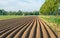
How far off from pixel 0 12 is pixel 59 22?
15583 centimetres

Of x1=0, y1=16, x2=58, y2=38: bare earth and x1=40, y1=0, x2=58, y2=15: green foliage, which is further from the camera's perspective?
x1=40, y1=0, x2=58, y2=15: green foliage

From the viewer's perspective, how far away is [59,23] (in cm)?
2525

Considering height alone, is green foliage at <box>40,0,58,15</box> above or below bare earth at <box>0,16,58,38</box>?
above

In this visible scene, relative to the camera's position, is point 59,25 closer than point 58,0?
Yes

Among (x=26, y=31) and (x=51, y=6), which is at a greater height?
(x=51, y=6)

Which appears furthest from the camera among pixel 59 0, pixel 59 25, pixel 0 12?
pixel 0 12

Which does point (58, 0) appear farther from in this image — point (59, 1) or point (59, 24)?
point (59, 24)

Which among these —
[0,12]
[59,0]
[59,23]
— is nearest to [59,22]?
[59,23]

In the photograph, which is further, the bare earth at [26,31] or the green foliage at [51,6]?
the green foliage at [51,6]

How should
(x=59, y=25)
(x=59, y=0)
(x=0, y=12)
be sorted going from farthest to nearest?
(x=0, y=12) → (x=59, y=0) → (x=59, y=25)

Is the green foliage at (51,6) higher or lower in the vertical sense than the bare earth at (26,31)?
higher

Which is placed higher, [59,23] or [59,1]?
[59,1]

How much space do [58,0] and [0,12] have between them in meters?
151

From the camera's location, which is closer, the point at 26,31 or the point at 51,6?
the point at 26,31
